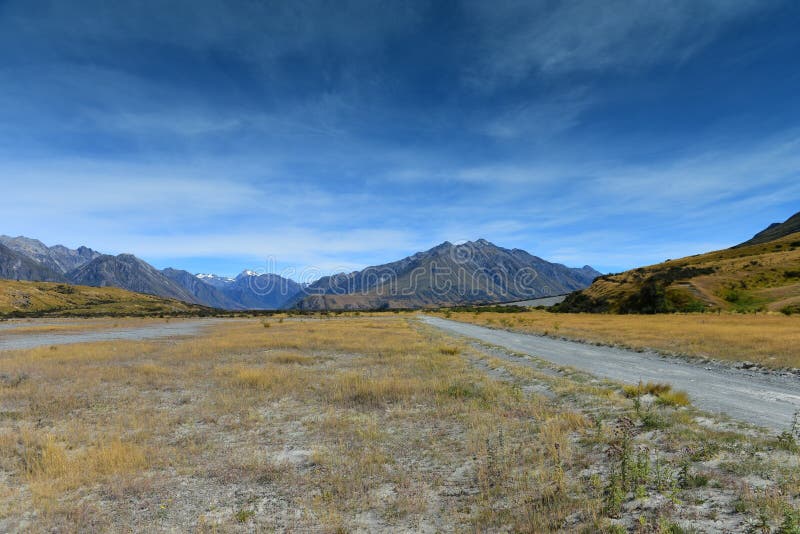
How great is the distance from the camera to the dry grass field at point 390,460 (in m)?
6.66

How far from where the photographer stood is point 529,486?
303 inches

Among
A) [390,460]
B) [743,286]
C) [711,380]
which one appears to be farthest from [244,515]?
[743,286]

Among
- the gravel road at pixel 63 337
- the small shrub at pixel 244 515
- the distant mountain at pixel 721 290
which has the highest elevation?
the distant mountain at pixel 721 290

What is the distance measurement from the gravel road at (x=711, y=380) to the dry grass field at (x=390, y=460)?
149cm

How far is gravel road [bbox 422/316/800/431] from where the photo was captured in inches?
457

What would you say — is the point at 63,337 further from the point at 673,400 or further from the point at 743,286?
the point at 743,286

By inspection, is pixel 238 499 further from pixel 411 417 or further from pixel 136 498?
pixel 411 417

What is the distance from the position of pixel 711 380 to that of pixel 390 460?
15.9 metres

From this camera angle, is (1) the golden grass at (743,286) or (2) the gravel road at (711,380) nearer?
(2) the gravel road at (711,380)

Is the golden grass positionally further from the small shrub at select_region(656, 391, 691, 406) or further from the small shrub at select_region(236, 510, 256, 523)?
the small shrub at select_region(236, 510, 256, 523)

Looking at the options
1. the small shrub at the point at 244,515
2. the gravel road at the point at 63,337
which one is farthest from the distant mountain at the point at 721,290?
the gravel road at the point at 63,337

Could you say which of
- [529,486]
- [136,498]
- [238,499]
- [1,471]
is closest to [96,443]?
[1,471]

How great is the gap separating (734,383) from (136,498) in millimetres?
21124

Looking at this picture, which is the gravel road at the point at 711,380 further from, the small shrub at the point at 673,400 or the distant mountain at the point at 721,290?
the distant mountain at the point at 721,290
